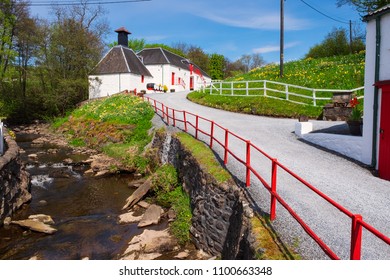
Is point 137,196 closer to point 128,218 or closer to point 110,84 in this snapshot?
point 128,218

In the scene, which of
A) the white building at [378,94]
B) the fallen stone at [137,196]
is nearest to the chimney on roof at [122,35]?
the fallen stone at [137,196]

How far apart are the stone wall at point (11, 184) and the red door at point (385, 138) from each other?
1136cm

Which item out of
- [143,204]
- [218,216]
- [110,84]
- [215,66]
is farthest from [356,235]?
[215,66]

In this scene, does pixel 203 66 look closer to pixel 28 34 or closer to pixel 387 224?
pixel 28 34

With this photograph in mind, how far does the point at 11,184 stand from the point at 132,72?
28.3 m

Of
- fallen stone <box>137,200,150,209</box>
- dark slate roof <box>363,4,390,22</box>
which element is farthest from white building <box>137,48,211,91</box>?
dark slate roof <box>363,4,390,22</box>

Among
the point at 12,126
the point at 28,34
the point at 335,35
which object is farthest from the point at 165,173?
the point at 335,35

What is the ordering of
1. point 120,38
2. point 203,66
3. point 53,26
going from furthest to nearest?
point 203,66 → point 120,38 → point 53,26

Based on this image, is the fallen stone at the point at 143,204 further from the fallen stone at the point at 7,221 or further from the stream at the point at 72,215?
the fallen stone at the point at 7,221

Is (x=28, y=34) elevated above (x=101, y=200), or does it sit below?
above

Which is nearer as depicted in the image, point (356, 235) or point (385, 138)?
point (356, 235)

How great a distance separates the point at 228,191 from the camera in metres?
7.69

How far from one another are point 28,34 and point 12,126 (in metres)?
9.76

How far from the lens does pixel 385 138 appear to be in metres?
8.49
